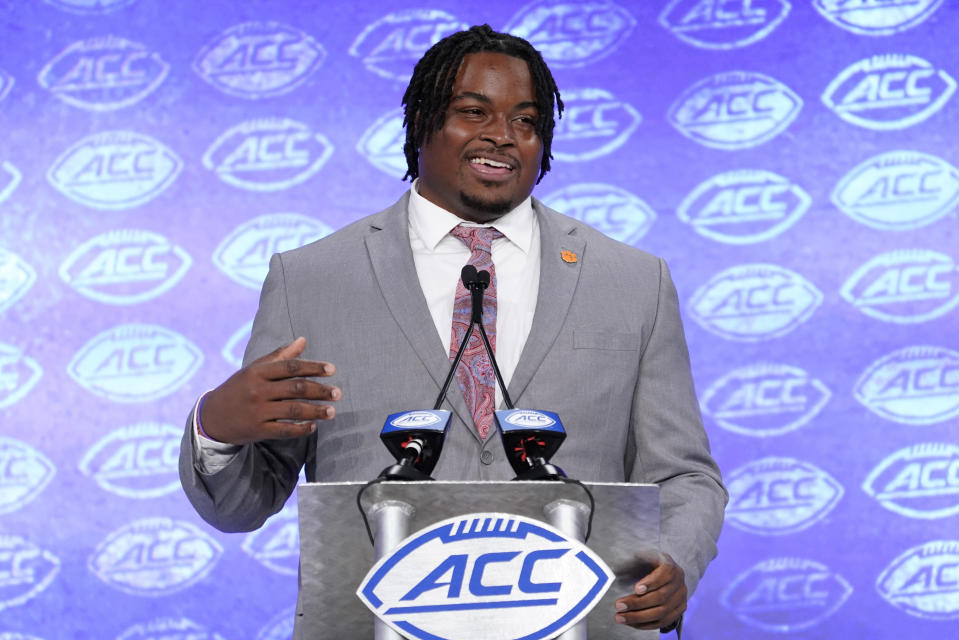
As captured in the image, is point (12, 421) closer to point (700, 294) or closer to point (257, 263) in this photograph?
point (257, 263)

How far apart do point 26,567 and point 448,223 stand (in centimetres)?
198

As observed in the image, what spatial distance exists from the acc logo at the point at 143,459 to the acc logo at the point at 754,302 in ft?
5.30

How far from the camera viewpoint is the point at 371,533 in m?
1.28

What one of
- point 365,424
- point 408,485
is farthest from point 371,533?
point 365,424

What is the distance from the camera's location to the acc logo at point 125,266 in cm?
337

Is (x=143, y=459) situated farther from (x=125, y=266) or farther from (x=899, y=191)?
(x=899, y=191)

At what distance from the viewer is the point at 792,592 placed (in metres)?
3.24

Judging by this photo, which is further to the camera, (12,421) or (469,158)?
(12,421)

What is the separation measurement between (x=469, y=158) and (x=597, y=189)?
1286mm

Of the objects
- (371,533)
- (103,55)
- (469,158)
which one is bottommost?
(371,533)

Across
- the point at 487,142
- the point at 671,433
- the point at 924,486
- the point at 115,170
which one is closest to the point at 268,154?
the point at 115,170

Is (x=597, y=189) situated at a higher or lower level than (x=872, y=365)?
higher

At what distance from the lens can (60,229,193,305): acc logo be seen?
11.0ft

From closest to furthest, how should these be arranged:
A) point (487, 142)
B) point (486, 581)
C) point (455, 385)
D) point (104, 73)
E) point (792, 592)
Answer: point (486, 581) < point (455, 385) < point (487, 142) < point (792, 592) < point (104, 73)
